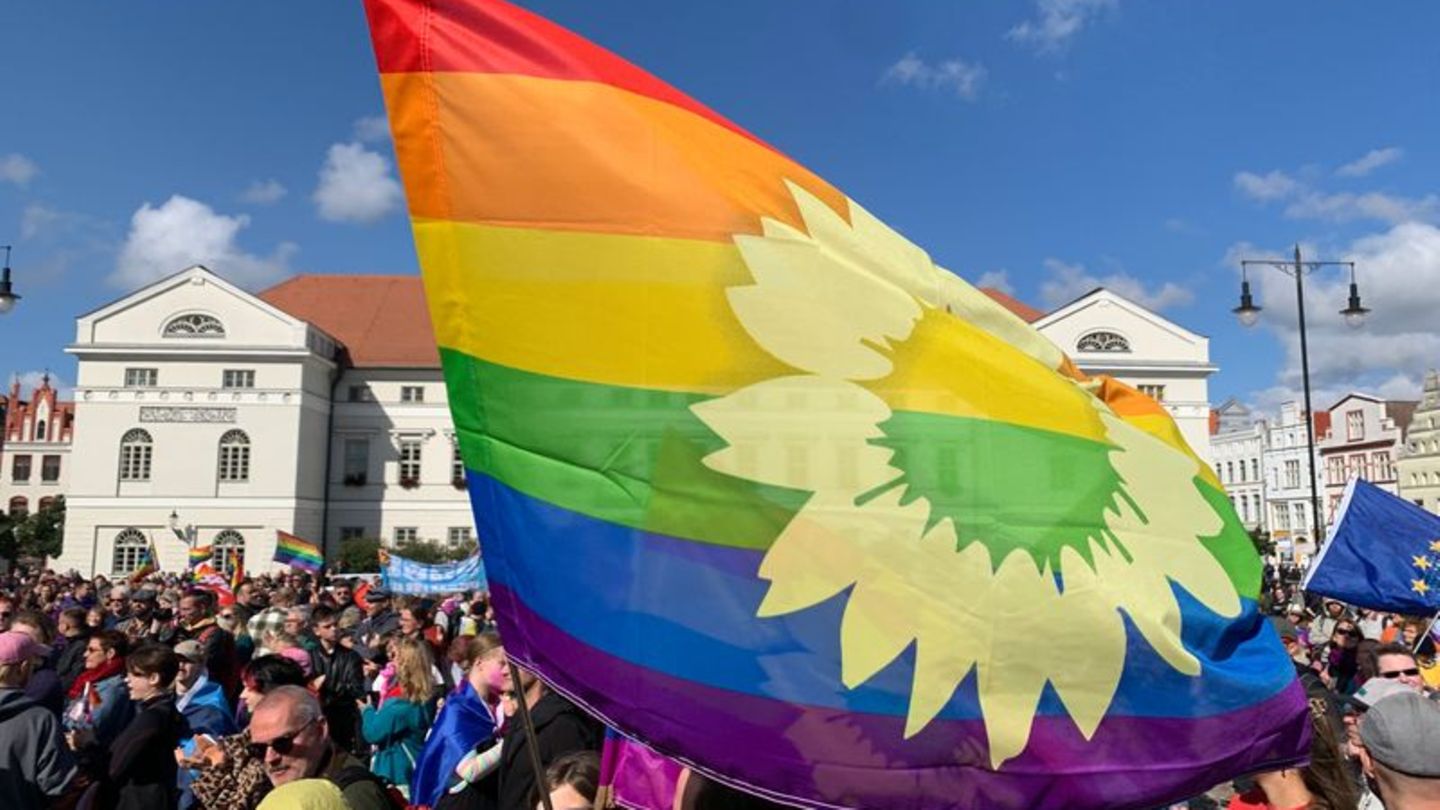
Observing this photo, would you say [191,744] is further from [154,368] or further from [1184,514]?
[154,368]

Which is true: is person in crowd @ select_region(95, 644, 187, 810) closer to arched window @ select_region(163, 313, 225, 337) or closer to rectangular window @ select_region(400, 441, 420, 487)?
arched window @ select_region(163, 313, 225, 337)

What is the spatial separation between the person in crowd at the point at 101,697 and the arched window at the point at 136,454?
50.2 m

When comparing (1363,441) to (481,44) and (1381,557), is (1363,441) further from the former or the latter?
(481,44)

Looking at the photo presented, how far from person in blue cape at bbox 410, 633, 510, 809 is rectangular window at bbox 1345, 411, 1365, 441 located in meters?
85.8

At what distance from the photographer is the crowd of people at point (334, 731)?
3113 millimetres

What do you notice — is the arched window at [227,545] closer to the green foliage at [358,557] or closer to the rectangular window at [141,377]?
the green foliage at [358,557]

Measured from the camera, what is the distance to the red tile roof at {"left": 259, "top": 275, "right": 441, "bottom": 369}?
5725 cm

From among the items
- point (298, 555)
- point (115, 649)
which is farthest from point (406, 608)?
point (298, 555)

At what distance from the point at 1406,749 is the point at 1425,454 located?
78.1m

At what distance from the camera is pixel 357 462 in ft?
183

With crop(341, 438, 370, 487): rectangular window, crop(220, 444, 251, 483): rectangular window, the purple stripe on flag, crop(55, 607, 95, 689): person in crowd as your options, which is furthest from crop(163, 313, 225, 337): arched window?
the purple stripe on flag

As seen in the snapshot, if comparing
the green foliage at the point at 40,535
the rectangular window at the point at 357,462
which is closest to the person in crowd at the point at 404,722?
the rectangular window at the point at 357,462

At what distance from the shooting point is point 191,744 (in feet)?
18.7

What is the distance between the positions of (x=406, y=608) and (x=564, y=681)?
779cm
